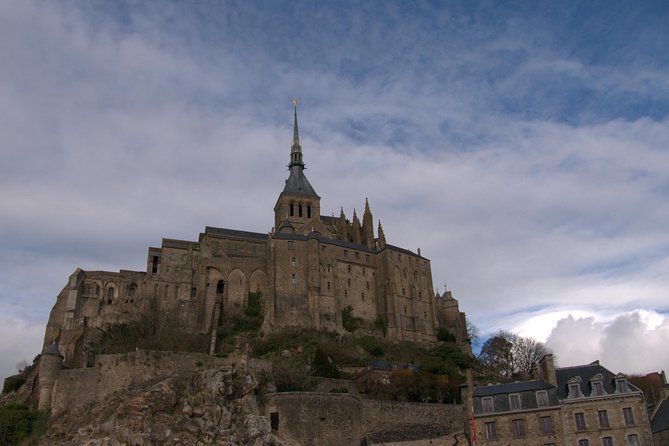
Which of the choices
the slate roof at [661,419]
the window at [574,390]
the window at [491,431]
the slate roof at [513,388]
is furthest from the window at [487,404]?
the slate roof at [661,419]

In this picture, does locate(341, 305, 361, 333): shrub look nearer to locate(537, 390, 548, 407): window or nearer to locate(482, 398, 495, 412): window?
locate(482, 398, 495, 412): window

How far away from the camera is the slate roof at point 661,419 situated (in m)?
36.9

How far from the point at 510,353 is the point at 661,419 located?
129ft

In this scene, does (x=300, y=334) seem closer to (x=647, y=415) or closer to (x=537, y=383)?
(x=537, y=383)

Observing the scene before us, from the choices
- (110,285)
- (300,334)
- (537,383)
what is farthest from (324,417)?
(110,285)

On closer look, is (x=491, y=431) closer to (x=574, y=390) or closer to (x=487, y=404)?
(x=487, y=404)

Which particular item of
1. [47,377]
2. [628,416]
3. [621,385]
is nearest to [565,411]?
[628,416]

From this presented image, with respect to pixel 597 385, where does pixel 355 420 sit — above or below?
below

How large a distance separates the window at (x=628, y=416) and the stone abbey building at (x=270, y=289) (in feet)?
117

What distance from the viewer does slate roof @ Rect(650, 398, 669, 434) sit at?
36938 mm

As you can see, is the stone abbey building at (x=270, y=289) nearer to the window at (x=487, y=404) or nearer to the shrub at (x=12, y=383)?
the shrub at (x=12, y=383)

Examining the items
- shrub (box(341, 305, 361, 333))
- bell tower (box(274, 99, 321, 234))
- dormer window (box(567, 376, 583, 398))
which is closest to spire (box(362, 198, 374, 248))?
bell tower (box(274, 99, 321, 234))

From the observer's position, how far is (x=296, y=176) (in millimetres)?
99812

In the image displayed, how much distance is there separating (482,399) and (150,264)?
44750 mm
